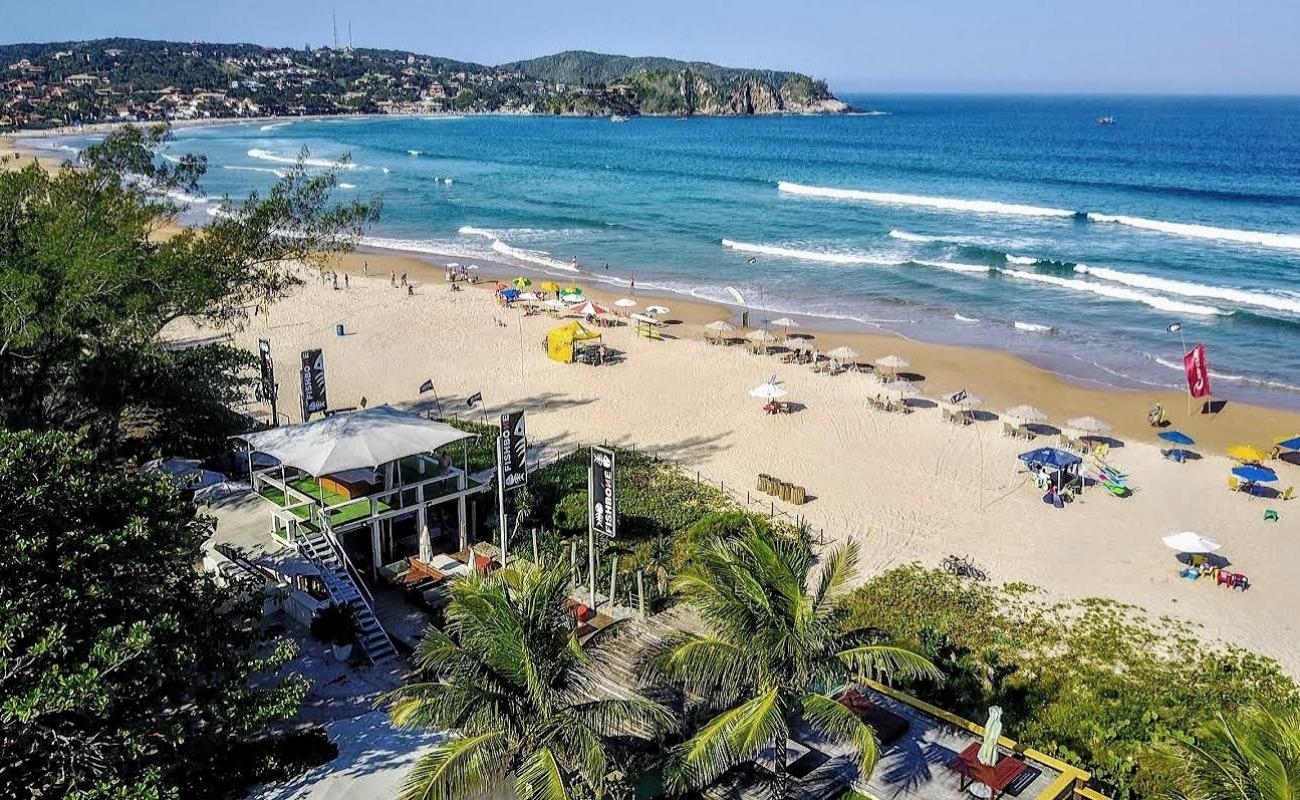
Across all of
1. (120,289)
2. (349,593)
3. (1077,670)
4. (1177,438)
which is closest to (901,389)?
(1177,438)

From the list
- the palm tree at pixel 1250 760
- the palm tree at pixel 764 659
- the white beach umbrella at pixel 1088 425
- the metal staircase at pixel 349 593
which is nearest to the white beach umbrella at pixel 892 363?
the white beach umbrella at pixel 1088 425

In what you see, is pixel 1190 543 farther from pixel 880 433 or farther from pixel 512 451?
pixel 512 451

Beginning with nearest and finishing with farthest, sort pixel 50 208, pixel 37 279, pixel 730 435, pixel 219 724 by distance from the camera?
pixel 219 724 < pixel 37 279 < pixel 50 208 < pixel 730 435

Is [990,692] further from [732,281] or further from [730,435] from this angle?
[732,281]

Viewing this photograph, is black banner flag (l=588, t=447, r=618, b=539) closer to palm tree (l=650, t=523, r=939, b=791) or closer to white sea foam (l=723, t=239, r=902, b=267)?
palm tree (l=650, t=523, r=939, b=791)

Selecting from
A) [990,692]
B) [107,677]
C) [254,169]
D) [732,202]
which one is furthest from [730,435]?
[254,169]

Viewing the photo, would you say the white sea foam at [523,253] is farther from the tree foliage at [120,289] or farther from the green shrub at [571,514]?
the green shrub at [571,514]

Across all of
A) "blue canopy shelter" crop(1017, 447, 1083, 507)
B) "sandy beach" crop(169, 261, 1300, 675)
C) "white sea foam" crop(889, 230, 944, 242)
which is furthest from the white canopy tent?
"white sea foam" crop(889, 230, 944, 242)
